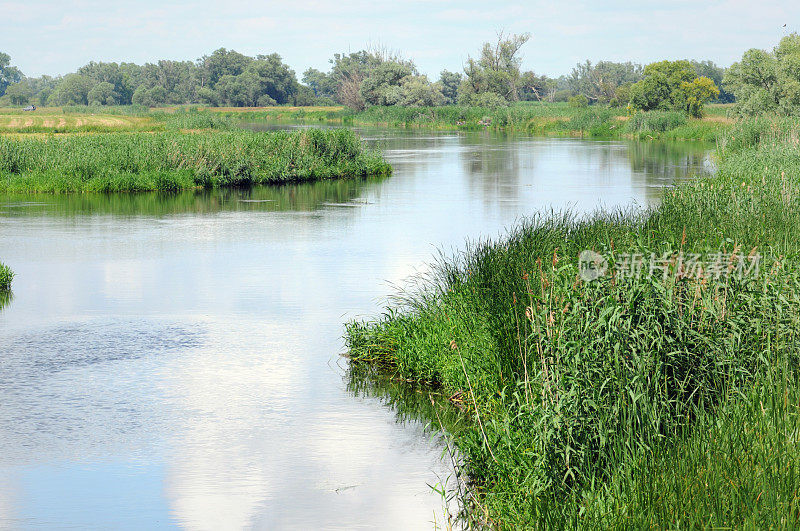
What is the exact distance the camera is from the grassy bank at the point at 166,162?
3114 centimetres

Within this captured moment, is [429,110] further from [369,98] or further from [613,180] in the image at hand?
[613,180]

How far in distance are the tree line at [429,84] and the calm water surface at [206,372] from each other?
1325 inches

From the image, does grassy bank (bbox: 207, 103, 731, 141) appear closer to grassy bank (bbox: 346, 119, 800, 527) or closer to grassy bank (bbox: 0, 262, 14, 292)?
grassy bank (bbox: 0, 262, 14, 292)

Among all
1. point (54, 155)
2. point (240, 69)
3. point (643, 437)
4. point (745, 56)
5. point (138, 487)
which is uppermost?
point (240, 69)

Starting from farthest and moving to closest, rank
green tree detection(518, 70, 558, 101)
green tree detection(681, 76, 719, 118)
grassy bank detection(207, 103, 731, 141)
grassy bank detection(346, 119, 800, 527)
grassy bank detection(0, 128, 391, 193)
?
green tree detection(518, 70, 558, 101) → green tree detection(681, 76, 719, 118) → grassy bank detection(207, 103, 731, 141) → grassy bank detection(0, 128, 391, 193) → grassy bank detection(346, 119, 800, 527)

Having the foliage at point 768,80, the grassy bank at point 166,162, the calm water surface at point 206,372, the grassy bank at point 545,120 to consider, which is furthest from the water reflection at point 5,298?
the grassy bank at point 545,120

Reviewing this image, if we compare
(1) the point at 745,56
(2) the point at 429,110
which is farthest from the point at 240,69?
(1) the point at 745,56

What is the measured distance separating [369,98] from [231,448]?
317 ft

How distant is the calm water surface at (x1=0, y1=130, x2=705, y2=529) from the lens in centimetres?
735

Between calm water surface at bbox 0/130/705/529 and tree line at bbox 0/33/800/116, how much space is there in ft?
110

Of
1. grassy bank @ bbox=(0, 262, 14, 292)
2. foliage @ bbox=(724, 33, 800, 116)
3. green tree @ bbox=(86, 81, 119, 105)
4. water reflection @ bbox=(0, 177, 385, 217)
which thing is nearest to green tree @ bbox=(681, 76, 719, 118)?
foliage @ bbox=(724, 33, 800, 116)

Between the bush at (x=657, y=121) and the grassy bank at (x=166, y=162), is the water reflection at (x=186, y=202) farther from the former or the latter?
the bush at (x=657, y=121)

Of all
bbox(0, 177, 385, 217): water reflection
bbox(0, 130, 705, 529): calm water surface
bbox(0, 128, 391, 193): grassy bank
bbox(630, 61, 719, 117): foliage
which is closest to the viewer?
bbox(0, 130, 705, 529): calm water surface

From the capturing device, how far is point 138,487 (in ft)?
24.6
